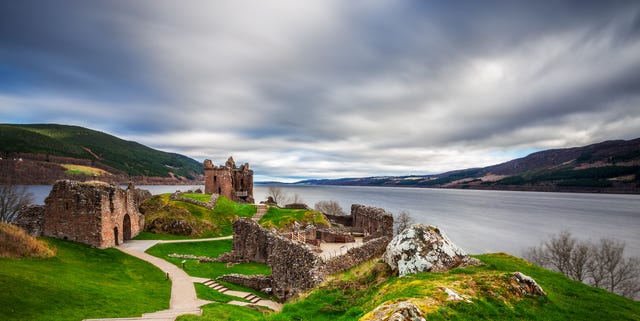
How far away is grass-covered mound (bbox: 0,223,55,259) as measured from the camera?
726 inches

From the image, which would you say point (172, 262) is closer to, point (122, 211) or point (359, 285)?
point (122, 211)

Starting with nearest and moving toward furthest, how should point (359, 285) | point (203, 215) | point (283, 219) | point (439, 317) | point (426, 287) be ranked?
point (439, 317) → point (426, 287) → point (359, 285) → point (203, 215) → point (283, 219)

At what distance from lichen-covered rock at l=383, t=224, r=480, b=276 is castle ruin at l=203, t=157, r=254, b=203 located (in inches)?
2069

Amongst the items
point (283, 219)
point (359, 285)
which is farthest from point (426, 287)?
point (283, 219)

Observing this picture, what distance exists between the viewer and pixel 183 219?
3906 cm

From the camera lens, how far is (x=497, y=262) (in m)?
13.3

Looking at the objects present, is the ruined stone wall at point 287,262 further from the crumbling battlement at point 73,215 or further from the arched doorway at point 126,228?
the arched doorway at point 126,228

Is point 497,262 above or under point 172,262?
above

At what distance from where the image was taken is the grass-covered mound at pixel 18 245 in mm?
18438

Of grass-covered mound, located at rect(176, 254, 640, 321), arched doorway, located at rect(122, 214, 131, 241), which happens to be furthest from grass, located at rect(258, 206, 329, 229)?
grass-covered mound, located at rect(176, 254, 640, 321)

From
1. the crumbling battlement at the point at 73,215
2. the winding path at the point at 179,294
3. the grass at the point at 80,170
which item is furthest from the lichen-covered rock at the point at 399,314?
the grass at the point at 80,170

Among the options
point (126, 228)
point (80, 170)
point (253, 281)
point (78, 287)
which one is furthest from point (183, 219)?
point (80, 170)

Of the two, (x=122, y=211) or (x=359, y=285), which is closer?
(x=359, y=285)

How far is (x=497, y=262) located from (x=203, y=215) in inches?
1498
